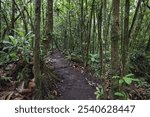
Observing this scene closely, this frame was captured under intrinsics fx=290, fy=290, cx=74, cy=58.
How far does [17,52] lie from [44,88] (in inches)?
60.1

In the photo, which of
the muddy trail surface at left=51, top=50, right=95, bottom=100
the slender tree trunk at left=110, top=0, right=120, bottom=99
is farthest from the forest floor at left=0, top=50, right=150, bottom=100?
the slender tree trunk at left=110, top=0, right=120, bottom=99

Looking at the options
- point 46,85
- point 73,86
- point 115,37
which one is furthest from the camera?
point 73,86

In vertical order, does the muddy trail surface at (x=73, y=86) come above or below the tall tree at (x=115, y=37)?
below

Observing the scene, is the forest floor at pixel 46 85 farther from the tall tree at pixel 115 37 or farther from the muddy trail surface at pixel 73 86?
the tall tree at pixel 115 37

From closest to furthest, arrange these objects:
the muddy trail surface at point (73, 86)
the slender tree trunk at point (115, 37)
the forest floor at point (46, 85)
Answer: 1. the slender tree trunk at point (115, 37)
2. the forest floor at point (46, 85)
3. the muddy trail surface at point (73, 86)

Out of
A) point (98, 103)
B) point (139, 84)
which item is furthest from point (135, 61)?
point (98, 103)

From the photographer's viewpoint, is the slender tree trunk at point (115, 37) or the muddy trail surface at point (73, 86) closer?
the slender tree trunk at point (115, 37)

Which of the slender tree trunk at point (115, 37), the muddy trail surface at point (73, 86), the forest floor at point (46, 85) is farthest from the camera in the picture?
the muddy trail surface at point (73, 86)

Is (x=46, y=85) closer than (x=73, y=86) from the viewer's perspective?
Yes

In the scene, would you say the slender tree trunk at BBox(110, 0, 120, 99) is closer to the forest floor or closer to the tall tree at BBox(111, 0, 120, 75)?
the tall tree at BBox(111, 0, 120, 75)

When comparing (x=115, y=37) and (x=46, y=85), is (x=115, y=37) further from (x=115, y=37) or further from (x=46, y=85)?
(x=46, y=85)

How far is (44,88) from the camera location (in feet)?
21.4

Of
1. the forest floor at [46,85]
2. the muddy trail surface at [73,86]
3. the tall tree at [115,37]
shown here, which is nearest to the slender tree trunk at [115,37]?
the tall tree at [115,37]

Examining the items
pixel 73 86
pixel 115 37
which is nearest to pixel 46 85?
pixel 73 86
